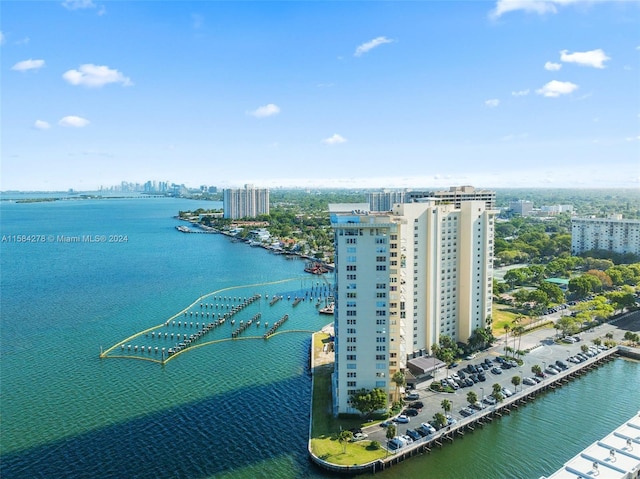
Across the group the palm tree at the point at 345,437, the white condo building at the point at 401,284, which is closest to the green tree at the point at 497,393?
the white condo building at the point at 401,284

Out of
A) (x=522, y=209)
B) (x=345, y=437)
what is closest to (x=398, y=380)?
(x=345, y=437)

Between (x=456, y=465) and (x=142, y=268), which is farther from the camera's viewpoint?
(x=142, y=268)

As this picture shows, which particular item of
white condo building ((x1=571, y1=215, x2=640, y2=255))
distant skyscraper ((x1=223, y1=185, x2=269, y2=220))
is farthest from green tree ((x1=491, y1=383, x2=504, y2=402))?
distant skyscraper ((x1=223, y1=185, x2=269, y2=220))

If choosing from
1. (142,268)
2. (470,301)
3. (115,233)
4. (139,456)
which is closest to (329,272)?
(142,268)

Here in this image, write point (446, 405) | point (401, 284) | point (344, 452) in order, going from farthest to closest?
point (401, 284), point (446, 405), point (344, 452)

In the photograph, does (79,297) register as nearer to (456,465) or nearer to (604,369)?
(456,465)

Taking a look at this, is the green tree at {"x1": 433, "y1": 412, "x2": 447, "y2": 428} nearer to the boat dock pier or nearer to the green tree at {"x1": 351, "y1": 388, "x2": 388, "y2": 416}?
the boat dock pier

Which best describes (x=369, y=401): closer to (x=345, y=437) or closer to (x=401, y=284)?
(x=345, y=437)
